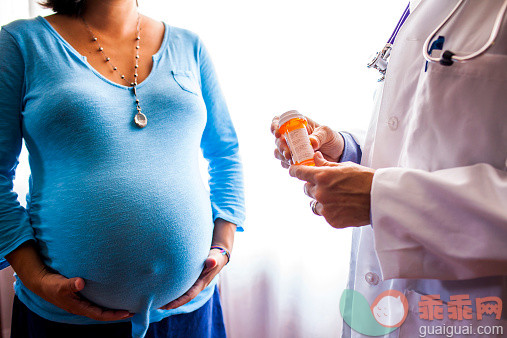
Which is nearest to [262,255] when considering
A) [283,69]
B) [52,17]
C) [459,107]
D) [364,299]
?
[364,299]

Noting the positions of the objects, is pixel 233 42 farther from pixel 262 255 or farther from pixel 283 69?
pixel 262 255

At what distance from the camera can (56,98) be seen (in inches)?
29.9

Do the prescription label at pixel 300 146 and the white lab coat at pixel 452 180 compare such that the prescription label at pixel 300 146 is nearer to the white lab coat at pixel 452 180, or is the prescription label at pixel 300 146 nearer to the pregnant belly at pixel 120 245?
the white lab coat at pixel 452 180

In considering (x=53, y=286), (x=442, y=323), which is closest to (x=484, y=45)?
(x=442, y=323)

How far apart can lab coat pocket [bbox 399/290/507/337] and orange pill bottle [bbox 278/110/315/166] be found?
396mm

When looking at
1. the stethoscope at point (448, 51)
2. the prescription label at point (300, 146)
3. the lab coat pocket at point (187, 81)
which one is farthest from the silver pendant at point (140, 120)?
the stethoscope at point (448, 51)

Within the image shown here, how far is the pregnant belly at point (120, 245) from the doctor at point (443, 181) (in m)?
0.35

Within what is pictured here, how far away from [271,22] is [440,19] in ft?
2.56

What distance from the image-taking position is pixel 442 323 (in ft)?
2.28

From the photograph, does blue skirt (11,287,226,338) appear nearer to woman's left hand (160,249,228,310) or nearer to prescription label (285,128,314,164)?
woman's left hand (160,249,228,310)

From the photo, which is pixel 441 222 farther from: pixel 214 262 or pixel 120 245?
pixel 120 245

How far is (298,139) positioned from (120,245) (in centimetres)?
48

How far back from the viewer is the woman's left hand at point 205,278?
83 cm

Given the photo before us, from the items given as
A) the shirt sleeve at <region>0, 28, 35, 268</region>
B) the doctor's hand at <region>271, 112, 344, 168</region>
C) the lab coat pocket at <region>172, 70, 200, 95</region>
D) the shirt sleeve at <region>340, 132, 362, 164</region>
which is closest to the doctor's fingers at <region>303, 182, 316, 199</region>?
the doctor's hand at <region>271, 112, 344, 168</region>
